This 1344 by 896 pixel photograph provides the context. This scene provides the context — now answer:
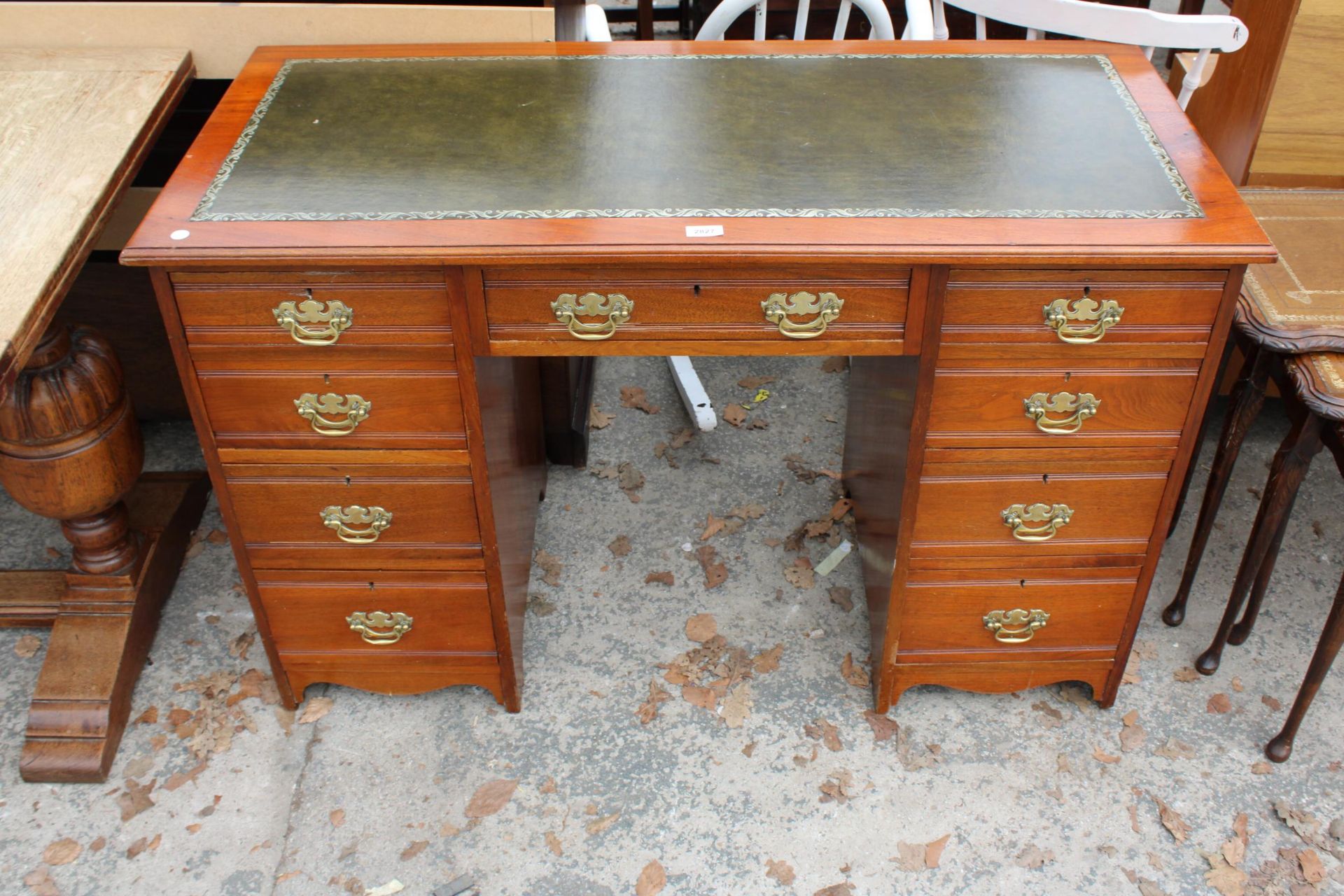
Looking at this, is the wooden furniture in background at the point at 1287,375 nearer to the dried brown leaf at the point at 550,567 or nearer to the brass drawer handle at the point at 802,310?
the brass drawer handle at the point at 802,310

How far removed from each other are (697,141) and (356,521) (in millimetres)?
881

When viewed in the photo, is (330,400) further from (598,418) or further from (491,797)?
(598,418)

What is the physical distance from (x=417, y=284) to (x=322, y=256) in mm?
142

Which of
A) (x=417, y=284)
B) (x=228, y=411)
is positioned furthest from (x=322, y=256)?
(x=228, y=411)

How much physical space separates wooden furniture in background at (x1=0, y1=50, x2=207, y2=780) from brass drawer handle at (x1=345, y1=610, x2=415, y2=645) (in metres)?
0.52

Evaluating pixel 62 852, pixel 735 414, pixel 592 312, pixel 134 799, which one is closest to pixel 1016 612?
pixel 592 312

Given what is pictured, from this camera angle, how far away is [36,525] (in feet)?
8.87

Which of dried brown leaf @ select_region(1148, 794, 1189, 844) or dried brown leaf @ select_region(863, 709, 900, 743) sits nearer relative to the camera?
dried brown leaf @ select_region(1148, 794, 1189, 844)

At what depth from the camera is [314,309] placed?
1.71m

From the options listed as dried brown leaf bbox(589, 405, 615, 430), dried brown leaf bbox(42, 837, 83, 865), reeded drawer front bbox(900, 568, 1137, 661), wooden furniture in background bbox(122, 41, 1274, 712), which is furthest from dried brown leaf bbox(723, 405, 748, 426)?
dried brown leaf bbox(42, 837, 83, 865)

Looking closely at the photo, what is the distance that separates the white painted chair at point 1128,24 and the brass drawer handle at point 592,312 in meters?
1.24

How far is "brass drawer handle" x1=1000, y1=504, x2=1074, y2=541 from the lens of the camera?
1.95 m

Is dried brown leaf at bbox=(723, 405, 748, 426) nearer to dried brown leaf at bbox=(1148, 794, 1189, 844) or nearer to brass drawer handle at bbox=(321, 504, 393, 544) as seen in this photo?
brass drawer handle at bbox=(321, 504, 393, 544)

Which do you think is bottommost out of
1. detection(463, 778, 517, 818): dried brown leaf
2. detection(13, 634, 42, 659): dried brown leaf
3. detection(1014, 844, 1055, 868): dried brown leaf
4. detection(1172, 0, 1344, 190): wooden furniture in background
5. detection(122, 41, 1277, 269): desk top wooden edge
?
detection(463, 778, 517, 818): dried brown leaf
